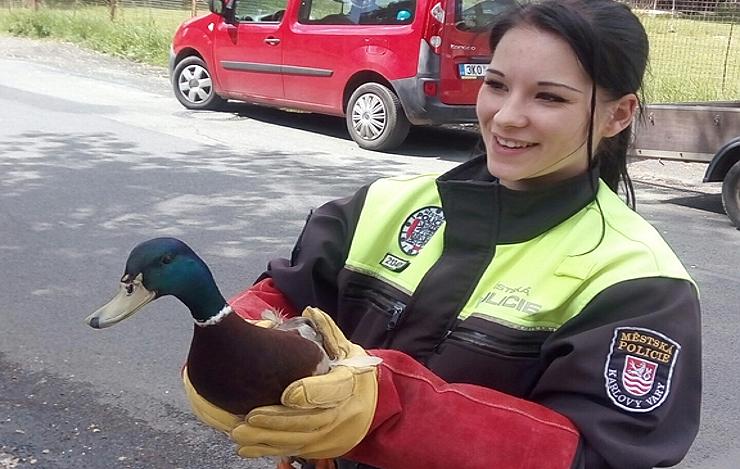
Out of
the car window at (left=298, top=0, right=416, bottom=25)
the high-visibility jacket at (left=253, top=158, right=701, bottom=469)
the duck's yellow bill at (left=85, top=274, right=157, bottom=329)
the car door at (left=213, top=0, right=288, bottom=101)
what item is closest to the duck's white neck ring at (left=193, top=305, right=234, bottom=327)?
the duck's yellow bill at (left=85, top=274, right=157, bottom=329)

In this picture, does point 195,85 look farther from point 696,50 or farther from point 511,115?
point 511,115

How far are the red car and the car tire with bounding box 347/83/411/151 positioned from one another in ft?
0.03

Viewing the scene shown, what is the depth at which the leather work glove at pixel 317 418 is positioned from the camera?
1425 millimetres

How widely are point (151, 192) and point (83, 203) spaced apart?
21.8 inches

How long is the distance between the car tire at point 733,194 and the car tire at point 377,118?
3.43 metres

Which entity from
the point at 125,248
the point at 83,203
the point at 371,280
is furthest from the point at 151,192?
the point at 371,280

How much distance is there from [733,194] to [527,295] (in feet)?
19.7

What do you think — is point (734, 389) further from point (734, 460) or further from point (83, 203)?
point (83, 203)

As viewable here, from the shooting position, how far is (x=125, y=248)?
19.1 ft

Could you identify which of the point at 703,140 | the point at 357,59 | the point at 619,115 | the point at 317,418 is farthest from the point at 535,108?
the point at 357,59

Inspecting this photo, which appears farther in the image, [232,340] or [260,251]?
[260,251]

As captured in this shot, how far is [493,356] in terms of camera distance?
157 centimetres

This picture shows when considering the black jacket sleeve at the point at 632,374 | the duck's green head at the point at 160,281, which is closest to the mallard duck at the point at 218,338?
the duck's green head at the point at 160,281

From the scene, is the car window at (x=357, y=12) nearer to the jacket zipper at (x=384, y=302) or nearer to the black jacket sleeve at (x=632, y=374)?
the jacket zipper at (x=384, y=302)
